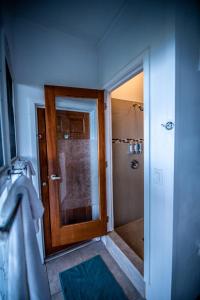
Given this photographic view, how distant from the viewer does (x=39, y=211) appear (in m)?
0.74

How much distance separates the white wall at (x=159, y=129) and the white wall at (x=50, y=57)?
0.77 m

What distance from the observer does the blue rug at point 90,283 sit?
1.33m

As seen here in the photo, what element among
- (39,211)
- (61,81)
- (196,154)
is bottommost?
(39,211)

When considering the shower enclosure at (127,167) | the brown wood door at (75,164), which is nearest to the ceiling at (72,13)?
the brown wood door at (75,164)

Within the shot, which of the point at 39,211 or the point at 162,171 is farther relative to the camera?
the point at 162,171

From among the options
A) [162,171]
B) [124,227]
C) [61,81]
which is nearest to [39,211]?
[162,171]

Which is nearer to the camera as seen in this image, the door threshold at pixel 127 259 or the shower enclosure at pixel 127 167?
the door threshold at pixel 127 259

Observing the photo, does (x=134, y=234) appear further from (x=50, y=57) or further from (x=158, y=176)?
(x=50, y=57)

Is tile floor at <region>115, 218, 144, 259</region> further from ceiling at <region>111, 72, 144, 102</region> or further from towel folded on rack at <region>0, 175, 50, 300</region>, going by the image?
ceiling at <region>111, 72, 144, 102</region>

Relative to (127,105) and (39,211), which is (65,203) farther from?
(127,105)

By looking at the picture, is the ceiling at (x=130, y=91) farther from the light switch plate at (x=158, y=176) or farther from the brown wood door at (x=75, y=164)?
the light switch plate at (x=158, y=176)

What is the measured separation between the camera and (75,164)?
1.90m

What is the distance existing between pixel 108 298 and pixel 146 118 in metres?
1.70

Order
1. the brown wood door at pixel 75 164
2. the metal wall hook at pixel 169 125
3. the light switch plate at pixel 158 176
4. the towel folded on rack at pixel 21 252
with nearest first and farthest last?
1. the towel folded on rack at pixel 21 252
2. the metal wall hook at pixel 169 125
3. the light switch plate at pixel 158 176
4. the brown wood door at pixel 75 164
